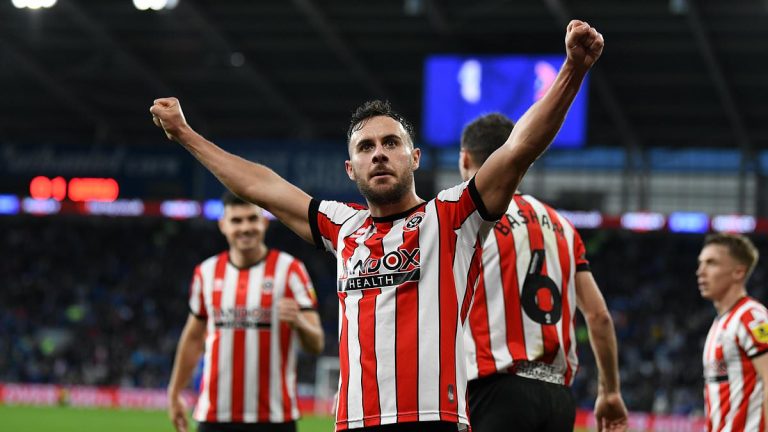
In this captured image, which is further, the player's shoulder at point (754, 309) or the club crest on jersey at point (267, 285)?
the club crest on jersey at point (267, 285)

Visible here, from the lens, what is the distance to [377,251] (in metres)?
3.86

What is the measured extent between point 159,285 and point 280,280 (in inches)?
934

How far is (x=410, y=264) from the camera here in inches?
150

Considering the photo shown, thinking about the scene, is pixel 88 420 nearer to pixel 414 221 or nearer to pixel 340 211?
pixel 340 211

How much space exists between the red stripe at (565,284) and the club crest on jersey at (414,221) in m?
1.19

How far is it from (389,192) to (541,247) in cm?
122

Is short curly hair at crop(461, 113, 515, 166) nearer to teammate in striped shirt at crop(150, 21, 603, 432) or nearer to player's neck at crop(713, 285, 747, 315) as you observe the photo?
teammate in striped shirt at crop(150, 21, 603, 432)

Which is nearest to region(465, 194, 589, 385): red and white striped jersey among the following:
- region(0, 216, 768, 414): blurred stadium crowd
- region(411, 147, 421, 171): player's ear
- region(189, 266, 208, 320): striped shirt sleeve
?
region(411, 147, 421, 171): player's ear

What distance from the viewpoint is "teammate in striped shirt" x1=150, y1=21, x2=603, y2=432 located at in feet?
12.0

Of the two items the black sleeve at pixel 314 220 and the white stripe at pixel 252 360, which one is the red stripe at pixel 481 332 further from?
the white stripe at pixel 252 360

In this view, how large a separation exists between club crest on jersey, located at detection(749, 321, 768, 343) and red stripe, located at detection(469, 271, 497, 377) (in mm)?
1806

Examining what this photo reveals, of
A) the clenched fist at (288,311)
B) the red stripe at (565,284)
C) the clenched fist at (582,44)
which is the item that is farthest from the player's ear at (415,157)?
the clenched fist at (288,311)

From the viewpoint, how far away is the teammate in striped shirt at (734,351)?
5758 millimetres

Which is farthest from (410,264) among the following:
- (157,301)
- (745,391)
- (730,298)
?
(157,301)
